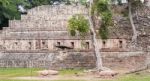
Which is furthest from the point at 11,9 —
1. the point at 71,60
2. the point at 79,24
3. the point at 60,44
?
the point at 79,24

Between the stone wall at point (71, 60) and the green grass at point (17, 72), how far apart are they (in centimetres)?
107

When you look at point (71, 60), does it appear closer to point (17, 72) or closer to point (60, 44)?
A: point (60, 44)

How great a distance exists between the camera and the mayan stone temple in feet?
135

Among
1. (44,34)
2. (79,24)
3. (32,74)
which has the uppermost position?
(79,24)

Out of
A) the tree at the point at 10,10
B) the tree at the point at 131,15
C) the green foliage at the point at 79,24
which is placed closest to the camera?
the green foliage at the point at 79,24

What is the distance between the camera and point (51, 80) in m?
33.1

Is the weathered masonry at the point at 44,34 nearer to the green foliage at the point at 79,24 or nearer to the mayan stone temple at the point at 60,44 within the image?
the mayan stone temple at the point at 60,44

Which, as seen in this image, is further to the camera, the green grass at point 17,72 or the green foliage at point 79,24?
the green foliage at point 79,24

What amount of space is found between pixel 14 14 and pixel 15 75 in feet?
71.2

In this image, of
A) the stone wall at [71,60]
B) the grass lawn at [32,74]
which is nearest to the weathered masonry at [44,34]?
the stone wall at [71,60]

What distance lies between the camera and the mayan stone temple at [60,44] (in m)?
41.1

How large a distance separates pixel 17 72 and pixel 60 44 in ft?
21.2

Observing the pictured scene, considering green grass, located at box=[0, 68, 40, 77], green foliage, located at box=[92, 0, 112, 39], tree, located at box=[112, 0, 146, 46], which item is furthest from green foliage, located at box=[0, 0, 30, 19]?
green foliage, located at box=[92, 0, 112, 39]

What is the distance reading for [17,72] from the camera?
38.8 meters
